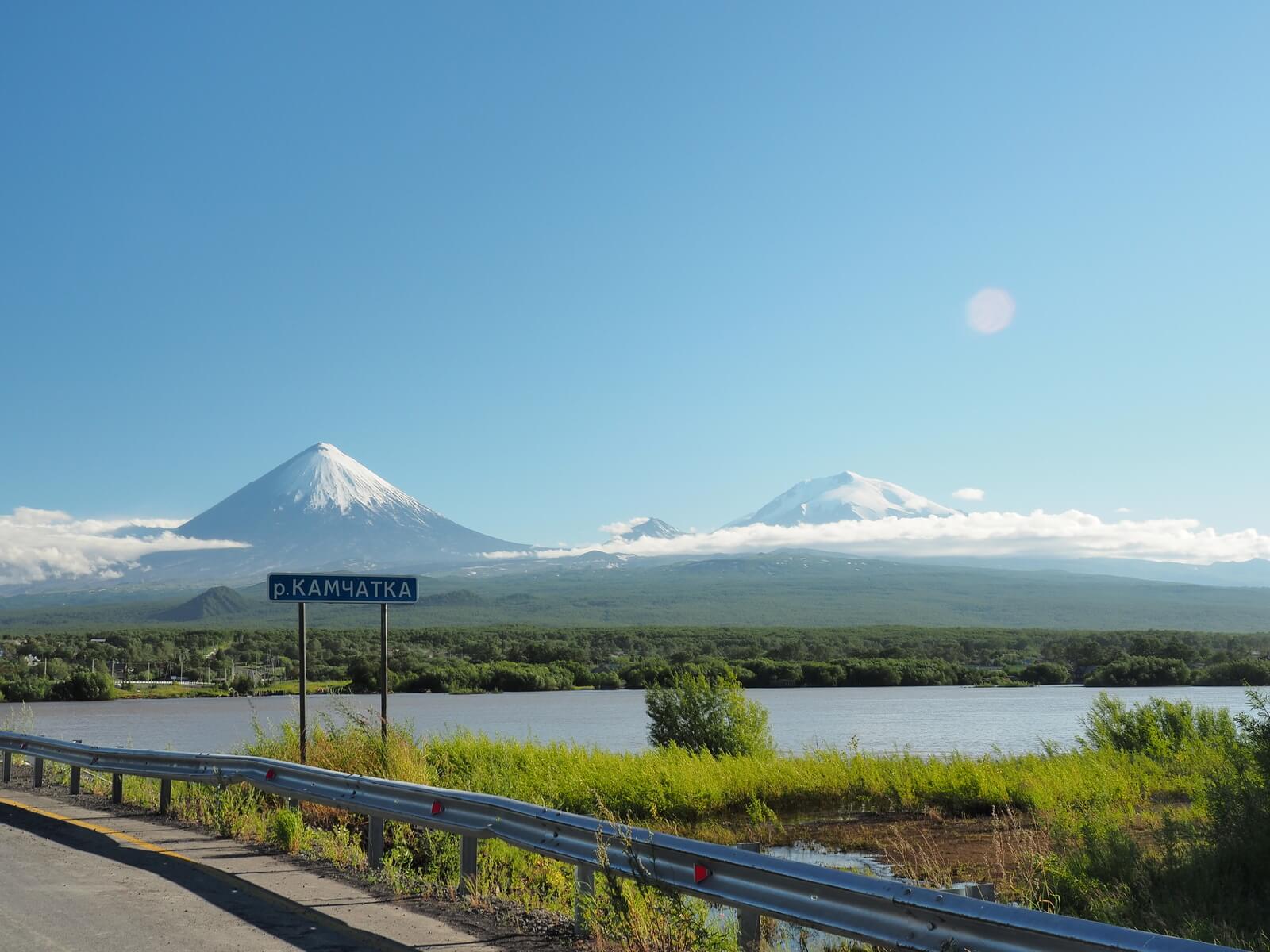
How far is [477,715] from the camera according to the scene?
44625mm

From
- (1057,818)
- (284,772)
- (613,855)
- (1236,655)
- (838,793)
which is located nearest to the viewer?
(613,855)

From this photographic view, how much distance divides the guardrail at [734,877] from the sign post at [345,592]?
3378 millimetres

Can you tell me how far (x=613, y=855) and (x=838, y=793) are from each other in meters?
12.3

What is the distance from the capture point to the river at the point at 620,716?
31.2m

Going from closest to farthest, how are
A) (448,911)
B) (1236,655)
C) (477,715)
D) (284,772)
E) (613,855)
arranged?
(613,855), (448,911), (284,772), (477,715), (1236,655)

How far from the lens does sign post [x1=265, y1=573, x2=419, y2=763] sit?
14641 mm

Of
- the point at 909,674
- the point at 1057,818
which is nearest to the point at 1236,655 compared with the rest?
the point at 909,674

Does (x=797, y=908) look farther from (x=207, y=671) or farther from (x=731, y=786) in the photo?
(x=207, y=671)

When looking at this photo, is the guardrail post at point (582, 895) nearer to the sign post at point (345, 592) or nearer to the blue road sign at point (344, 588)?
the sign post at point (345, 592)

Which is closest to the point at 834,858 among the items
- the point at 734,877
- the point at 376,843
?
the point at 376,843

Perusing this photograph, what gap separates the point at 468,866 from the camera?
8.74 meters

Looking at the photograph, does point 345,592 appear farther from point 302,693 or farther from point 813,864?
point 813,864

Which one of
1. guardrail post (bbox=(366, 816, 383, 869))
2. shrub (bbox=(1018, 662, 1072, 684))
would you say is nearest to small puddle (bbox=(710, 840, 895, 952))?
guardrail post (bbox=(366, 816, 383, 869))

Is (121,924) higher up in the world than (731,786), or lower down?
higher up
